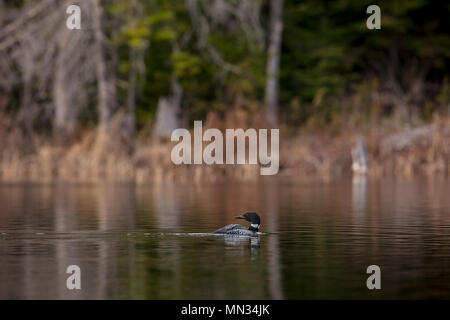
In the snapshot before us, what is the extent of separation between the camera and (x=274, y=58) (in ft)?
140

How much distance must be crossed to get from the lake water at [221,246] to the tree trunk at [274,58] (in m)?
19.9

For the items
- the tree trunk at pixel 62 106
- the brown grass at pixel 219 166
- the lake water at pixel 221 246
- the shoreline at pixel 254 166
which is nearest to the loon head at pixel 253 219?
the lake water at pixel 221 246

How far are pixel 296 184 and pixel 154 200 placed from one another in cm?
705

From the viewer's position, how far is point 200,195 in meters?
23.1

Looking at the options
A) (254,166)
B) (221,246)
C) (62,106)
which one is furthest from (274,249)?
(62,106)

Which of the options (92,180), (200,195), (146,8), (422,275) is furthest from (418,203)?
(146,8)

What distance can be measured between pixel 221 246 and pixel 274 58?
3065 centimetres

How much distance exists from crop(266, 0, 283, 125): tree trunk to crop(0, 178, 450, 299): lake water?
19946 millimetres

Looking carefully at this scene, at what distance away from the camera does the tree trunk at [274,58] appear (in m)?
42.7

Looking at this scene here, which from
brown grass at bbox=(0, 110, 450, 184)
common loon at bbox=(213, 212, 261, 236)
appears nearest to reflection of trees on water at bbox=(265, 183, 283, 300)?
common loon at bbox=(213, 212, 261, 236)

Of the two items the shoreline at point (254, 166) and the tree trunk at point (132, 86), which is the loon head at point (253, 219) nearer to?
the shoreline at point (254, 166)

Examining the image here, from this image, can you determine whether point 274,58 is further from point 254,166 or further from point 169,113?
point 254,166

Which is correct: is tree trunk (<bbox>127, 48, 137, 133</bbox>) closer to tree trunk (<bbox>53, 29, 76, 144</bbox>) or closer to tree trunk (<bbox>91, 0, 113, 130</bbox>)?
tree trunk (<bbox>53, 29, 76, 144</bbox>)

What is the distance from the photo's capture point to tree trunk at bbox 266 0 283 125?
140 feet
